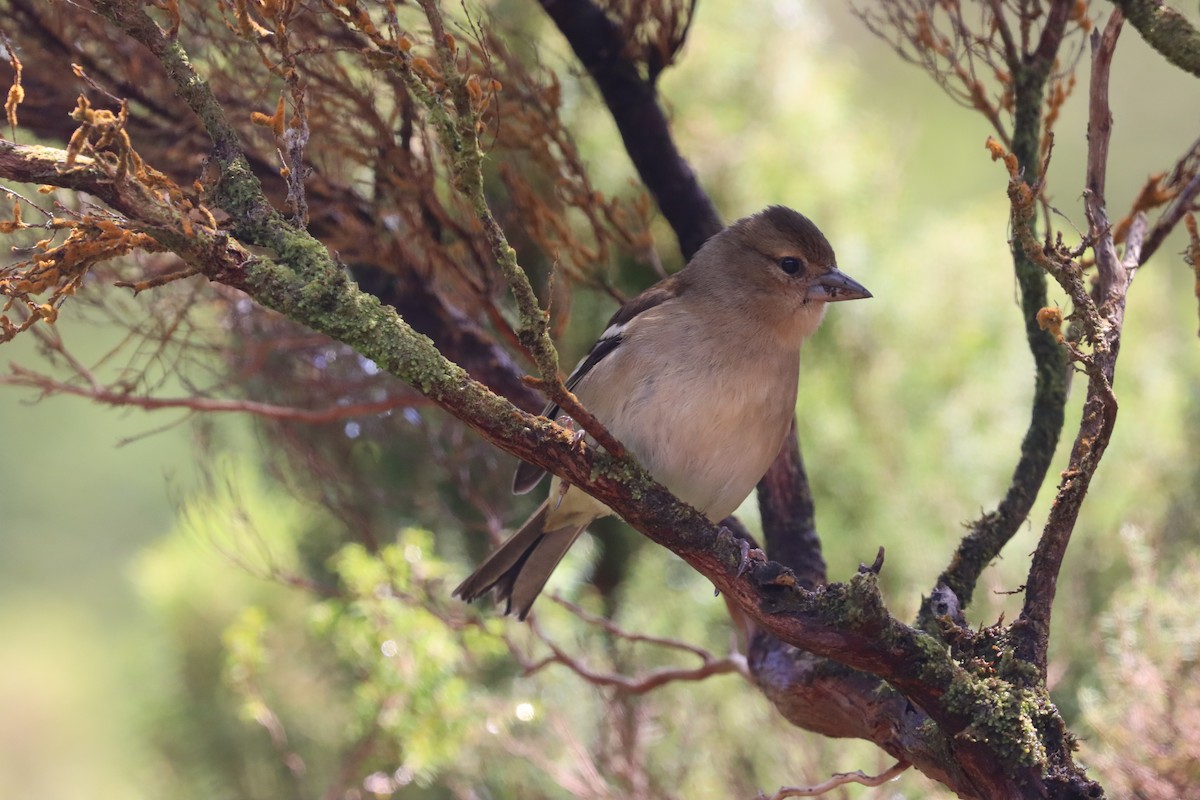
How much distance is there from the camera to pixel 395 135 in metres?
2.61

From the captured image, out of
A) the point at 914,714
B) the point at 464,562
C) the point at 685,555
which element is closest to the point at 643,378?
the point at 685,555

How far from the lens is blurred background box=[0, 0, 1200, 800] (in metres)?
3.21

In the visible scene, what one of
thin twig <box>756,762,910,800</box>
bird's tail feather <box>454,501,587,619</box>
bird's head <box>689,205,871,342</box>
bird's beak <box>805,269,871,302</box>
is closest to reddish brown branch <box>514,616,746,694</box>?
bird's tail feather <box>454,501,587,619</box>

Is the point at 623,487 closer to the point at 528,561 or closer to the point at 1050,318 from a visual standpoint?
the point at 1050,318

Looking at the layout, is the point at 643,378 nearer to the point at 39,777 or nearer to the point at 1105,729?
the point at 1105,729

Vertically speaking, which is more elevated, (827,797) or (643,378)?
(643,378)

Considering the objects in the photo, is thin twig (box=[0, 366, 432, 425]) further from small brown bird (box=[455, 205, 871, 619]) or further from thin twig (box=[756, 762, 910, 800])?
thin twig (box=[756, 762, 910, 800])

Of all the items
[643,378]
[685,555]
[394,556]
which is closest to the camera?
[685,555]

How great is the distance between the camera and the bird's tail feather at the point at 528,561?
2.80 m

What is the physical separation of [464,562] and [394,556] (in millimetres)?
996

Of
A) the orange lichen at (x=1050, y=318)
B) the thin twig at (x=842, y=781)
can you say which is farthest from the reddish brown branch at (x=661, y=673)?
the orange lichen at (x=1050, y=318)

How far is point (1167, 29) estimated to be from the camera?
205 cm

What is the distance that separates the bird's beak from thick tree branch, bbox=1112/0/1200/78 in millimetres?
878

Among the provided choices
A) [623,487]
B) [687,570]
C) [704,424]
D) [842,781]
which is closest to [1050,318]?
[623,487]
